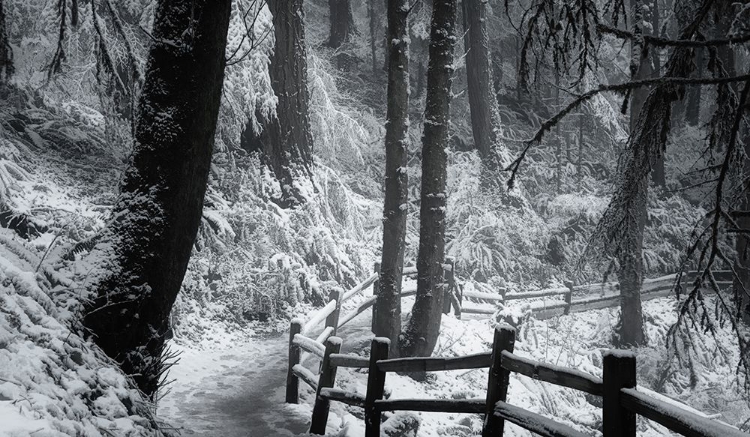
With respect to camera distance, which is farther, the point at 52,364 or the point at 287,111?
the point at 287,111

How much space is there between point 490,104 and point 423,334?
11.8 m

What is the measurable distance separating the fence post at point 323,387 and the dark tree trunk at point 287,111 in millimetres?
7532

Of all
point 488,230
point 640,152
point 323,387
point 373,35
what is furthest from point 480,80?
point 323,387

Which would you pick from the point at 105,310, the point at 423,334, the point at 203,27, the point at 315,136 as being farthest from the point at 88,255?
the point at 315,136

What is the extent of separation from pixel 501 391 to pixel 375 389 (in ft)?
4.79

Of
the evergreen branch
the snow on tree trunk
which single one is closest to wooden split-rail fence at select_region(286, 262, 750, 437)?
the snow on tree trunk

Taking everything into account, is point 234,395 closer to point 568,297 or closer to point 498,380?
point 498,380

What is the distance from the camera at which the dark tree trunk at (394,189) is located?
30.8 ft

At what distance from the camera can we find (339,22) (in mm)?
24703

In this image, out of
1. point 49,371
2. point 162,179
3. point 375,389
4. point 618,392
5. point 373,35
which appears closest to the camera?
point 49,371

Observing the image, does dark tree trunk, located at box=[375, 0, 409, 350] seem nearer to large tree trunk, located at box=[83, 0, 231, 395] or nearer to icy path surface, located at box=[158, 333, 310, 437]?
icy path surface, located at box=[158, 333, 310, 437]

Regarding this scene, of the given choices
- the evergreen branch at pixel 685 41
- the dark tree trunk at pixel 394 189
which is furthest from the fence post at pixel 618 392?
the dark tree trunk at pixel 394 189

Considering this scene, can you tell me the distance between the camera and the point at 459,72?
2264cm

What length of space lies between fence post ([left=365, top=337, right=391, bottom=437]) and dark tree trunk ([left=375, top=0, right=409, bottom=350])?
13.1 ft
